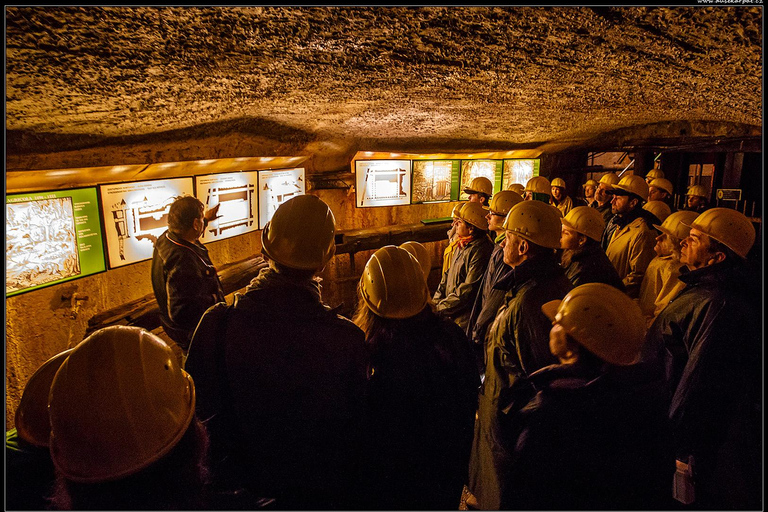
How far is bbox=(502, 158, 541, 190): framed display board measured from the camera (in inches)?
434

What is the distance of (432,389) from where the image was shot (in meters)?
2.10

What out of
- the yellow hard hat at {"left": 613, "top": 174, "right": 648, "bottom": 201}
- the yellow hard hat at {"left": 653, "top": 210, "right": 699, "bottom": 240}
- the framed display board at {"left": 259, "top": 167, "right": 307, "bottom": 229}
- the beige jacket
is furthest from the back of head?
the yellow hard hat at {"left": 613, "top": 174, "right": 648, "bottom": 201}

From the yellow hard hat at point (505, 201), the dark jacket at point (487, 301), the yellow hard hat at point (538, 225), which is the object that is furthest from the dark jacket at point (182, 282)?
the yellow hard hat at point (505, 201)

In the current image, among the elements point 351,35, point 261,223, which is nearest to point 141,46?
point 351,35

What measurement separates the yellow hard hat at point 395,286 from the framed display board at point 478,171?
7867mm

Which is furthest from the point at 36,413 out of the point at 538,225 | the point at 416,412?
the point at 538,225

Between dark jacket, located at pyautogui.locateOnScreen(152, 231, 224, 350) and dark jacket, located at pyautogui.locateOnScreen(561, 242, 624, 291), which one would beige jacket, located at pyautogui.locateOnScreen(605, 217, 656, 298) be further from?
Answer: dark jacket, located at pyautogui.locateOnScreen(152, 231, 224, 350)

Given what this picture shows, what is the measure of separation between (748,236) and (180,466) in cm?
453

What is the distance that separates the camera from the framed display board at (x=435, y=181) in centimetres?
918

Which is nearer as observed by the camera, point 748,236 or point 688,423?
point 688,423

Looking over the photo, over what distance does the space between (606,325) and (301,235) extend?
168cm

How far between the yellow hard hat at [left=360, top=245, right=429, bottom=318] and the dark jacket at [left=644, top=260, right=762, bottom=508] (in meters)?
1.97

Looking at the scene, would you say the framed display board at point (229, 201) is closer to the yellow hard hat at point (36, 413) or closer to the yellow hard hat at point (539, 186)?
the yellow hard hat at point (36, 413)

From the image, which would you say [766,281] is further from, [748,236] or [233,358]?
[233,358]
